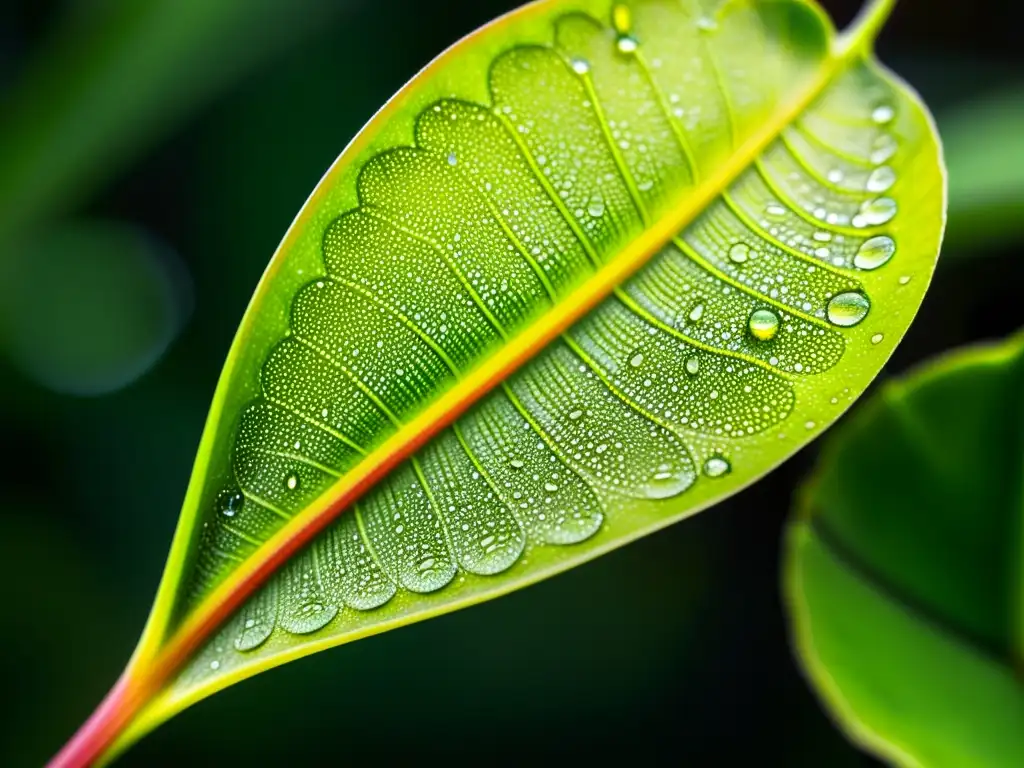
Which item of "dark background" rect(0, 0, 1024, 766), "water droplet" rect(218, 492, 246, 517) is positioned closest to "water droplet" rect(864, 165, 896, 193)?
"water droplet" rect(218, 492, 246, 517)

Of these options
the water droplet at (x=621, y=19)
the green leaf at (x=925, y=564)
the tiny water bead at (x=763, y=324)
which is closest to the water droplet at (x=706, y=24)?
the water droplet at (x=621, y=19)

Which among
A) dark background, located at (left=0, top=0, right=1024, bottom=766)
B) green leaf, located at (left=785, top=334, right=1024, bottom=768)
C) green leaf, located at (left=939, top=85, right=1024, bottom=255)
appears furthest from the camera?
dark background, located at (left=0, top=0, right=1024, bottom=766)

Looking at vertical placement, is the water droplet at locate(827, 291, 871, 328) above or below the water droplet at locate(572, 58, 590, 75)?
below

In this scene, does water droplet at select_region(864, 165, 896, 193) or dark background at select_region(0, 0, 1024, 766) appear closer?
water droplet at select_region(864, 165, 896, 193)

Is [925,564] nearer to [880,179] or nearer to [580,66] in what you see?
[880,179]

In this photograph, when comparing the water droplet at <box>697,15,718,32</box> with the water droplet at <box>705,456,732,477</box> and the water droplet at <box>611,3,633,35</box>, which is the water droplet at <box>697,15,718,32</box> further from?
the water droplet at <box>705,456,732,477</box>

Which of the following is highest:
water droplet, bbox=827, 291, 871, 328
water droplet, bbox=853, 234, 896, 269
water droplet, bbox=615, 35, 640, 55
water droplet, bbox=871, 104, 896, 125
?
water droplet, bbox=615, 35, 640, 55

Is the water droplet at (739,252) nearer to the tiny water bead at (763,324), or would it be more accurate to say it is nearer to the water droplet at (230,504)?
the tiny water bead at (763,324)
